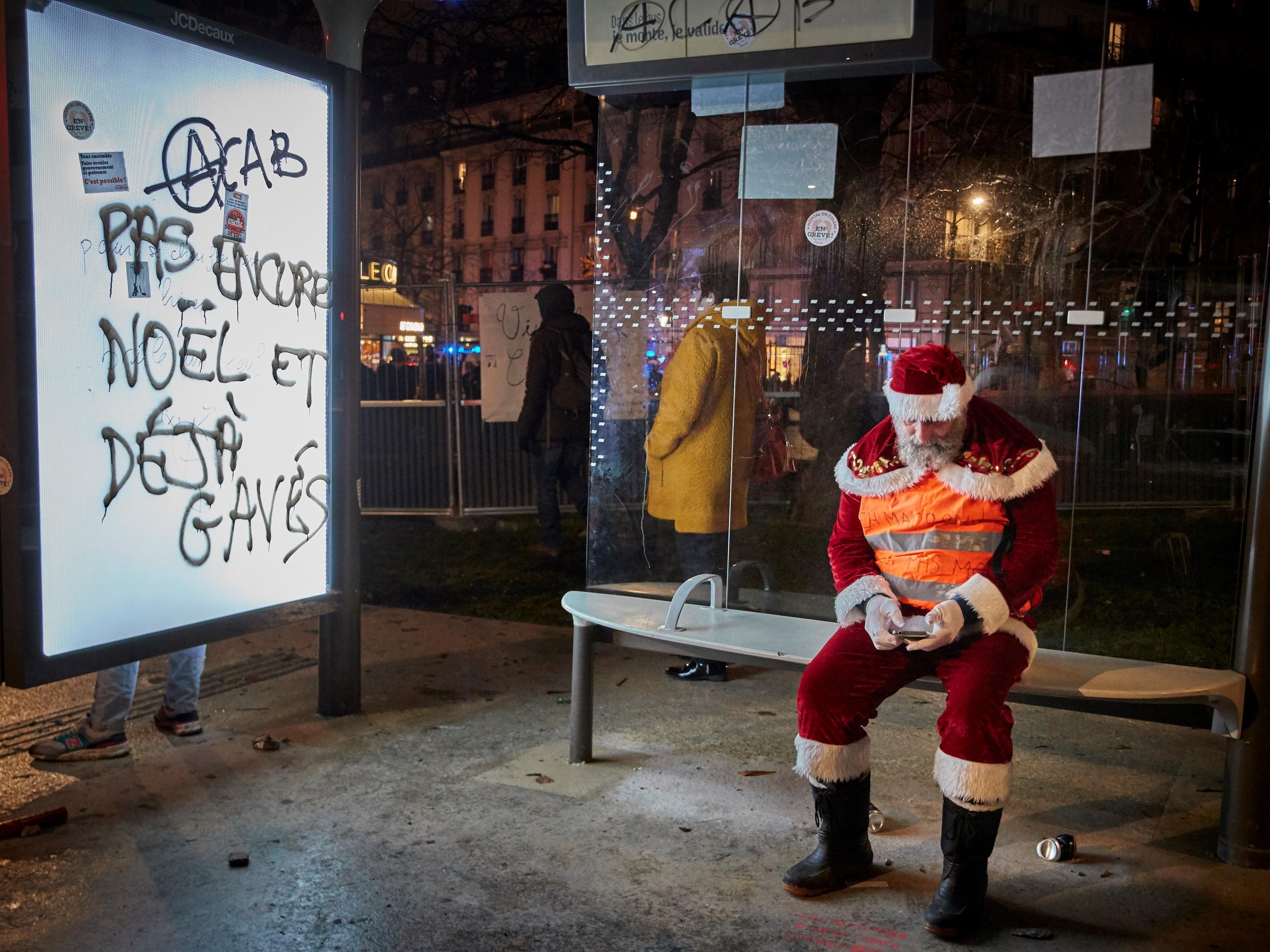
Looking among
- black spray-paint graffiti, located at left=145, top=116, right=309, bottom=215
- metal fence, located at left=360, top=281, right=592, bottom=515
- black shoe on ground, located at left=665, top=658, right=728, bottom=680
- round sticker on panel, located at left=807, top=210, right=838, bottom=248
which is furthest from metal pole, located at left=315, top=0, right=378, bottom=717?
metal fence, located at left=360, top=281, right=592, bottom=515

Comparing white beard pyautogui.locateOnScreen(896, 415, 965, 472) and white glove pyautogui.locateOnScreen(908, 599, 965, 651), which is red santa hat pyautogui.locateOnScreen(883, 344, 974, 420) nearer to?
white beard pyautogui.locateOnScreen(896, 415, 965, 472)

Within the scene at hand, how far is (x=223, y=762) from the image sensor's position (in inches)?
177

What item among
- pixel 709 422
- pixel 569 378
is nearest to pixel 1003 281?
pixel 709 422

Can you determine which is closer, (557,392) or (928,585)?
(928,585)

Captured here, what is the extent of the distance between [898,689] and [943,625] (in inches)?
12.2

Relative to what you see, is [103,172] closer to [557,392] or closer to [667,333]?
[667,333]

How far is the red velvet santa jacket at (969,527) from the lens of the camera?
11.1 ft

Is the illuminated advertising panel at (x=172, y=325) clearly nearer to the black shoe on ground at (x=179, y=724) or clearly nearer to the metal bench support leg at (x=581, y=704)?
the black shoe on ground at (x=179, y=724)

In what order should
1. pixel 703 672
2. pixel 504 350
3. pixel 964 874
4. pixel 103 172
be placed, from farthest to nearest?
pixel 504 350, pixel 703 672, pixel 103 172, pixel 964 874

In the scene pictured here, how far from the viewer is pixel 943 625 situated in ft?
10.7

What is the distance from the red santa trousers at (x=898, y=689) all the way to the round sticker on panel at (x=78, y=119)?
9.49 feet

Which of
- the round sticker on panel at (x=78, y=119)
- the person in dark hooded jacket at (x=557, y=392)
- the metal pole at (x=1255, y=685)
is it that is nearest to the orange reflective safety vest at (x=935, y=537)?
the metal pole at (x=1255, y=685)

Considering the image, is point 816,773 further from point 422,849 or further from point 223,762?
point 223,762

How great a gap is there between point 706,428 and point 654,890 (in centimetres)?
268
